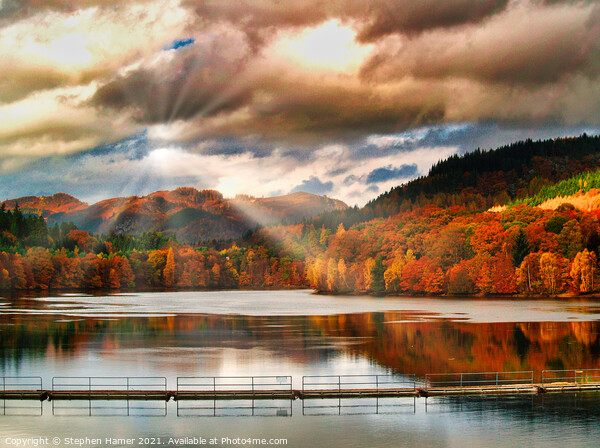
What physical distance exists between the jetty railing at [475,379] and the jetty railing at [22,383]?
29.3 m

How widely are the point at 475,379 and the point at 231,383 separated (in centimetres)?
1912

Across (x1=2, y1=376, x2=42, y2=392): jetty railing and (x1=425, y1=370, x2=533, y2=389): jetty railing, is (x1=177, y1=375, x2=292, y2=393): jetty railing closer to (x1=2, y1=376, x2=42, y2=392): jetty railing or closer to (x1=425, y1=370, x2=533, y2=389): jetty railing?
(x1=2, y1=376, x2=42, y2=392): jetty railing

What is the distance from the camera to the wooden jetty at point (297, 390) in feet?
132

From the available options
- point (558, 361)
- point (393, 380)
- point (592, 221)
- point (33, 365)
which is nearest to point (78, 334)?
point (33, 365)

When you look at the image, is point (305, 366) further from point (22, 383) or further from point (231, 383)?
point (22, 383)

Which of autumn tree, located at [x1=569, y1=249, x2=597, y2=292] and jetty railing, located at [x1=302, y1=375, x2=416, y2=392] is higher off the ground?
autumn tree, located at [x1=569, y1=249, x2=597, y2=292]

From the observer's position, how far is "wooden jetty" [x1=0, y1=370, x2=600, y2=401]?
40344mm

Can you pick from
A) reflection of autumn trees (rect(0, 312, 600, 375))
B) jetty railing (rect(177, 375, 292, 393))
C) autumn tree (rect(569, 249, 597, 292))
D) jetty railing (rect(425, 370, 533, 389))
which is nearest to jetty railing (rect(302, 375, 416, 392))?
jetty railing (rect(425, 370, 533, 389))

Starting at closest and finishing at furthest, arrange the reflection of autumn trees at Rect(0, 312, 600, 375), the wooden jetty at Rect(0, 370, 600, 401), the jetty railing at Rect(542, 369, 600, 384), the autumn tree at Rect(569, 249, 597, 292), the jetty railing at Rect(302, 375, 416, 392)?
the wooden jetty at Rect(0, 370, 600, 401)
the jetty railing at Rect(302, 375, 416, 392)
the jetty railing at Rect(542, 369, 600, 384)
the reflection of autumn trees at Rect(0, 312, 600, 375)
the autumn tree at Rect(569, 249, 597, 292)

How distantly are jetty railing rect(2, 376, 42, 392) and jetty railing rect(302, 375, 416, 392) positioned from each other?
20.3 metres

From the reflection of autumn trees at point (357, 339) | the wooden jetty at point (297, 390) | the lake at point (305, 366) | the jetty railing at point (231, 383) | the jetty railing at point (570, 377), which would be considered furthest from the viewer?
the reflection of autumn trees at point (357, 339)

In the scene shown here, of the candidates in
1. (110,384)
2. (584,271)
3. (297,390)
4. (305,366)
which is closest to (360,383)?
(297,390)

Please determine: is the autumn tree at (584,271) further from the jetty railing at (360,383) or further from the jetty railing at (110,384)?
the jetty railing at (110,384)

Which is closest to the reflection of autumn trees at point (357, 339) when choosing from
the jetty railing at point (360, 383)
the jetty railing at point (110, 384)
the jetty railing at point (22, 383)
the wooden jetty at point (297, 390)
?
the jetty railing at point (360, 383)
